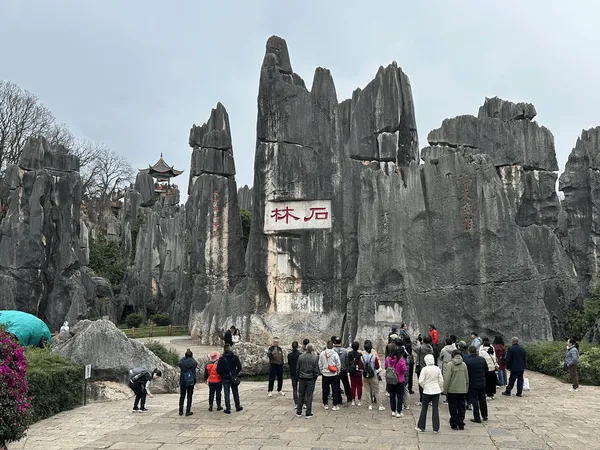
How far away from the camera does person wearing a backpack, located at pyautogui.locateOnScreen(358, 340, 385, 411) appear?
9133 mm

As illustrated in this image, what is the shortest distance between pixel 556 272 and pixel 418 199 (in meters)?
6.22

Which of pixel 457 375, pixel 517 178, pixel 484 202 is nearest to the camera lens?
pixel 457 375

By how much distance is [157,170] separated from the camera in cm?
6869

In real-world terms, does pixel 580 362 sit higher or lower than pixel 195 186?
lower

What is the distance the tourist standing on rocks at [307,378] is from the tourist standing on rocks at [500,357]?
14.2 feet

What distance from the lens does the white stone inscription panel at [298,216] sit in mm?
20047

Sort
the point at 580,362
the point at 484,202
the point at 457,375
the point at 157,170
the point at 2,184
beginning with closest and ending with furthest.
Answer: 1. the point at 457,375
2. the point at 580,362
3. the point at 484,202
4. the point at 2,184
5. the point at 157,170

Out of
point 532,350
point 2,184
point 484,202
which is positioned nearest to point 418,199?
point 484,202

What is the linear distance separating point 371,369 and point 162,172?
63.2m

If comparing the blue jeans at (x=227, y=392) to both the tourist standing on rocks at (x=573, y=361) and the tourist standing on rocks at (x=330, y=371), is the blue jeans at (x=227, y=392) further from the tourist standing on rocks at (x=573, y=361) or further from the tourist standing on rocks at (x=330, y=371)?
the tourist standing on rocks at (x=573, y=361)

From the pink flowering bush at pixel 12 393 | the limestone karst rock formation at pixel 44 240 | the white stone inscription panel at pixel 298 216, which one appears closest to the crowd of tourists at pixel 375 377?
the pink flowering bush at pixel 12 393

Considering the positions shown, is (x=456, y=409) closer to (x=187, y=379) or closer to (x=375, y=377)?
(x=375, y=377)

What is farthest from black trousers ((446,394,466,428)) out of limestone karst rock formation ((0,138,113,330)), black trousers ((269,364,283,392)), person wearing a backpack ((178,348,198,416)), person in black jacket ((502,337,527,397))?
limestone karst rock formation ((0,138,113,330))

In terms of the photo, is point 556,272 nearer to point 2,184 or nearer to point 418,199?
point 418,199
